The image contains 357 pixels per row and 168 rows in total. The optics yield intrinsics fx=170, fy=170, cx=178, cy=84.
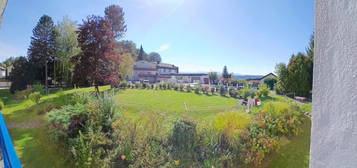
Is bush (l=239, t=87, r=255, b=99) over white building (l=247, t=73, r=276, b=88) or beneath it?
beneath

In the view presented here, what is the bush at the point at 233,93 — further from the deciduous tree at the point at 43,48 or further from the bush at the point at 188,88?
the deciduous tree at the point at 43,48

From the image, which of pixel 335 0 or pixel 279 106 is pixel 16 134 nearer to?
pixel 335 0

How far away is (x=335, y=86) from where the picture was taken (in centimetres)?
33

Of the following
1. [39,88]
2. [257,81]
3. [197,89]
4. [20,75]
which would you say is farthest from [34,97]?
[257,81]

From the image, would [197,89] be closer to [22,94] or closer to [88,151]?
[88,151]

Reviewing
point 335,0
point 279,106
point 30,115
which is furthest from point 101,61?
point 335,0

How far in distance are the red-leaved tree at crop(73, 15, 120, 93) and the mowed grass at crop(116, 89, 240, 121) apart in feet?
1.07

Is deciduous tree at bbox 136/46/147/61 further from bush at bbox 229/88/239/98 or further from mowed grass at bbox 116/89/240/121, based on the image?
bush at bbox 229/88/239/98

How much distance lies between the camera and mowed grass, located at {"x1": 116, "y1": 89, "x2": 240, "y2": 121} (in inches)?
77.1

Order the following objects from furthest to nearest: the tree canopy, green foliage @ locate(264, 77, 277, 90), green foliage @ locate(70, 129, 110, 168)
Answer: the tree canopy < green foliage @ locate(264, 77, 277, 90) < green foliage @ locate(70, 129, 110, 168)

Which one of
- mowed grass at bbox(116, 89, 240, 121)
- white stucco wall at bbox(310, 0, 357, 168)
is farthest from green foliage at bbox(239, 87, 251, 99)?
white stucco wall at bbox(310, 0, 357, 168)

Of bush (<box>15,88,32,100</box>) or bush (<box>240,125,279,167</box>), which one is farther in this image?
bush (<box>15,88,32,100</box>)

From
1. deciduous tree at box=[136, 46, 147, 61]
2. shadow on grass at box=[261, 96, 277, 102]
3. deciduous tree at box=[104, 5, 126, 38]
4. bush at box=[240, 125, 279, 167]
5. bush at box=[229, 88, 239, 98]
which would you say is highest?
deciduous tree at box=[104, 5, 126, 38]

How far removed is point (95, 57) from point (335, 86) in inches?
95.1
